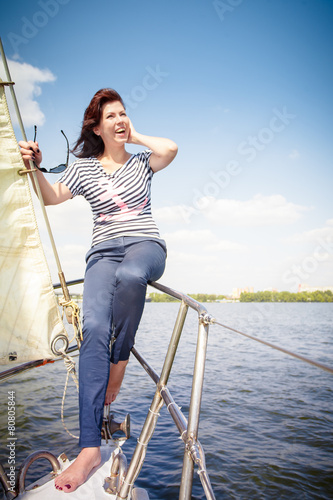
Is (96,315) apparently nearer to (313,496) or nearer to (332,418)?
(313,496)

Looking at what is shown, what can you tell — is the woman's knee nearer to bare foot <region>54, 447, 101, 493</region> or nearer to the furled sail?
the furled sail

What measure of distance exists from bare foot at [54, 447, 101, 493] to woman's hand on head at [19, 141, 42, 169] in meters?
1.60

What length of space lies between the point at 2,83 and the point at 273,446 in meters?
5.54

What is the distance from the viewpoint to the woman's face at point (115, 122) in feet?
8.50

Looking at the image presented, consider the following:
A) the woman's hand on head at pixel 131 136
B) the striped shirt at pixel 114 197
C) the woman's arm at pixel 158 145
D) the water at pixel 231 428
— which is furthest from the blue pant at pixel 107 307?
the water at pixel 231 428

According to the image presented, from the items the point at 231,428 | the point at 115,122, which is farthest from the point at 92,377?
the point at 231,428

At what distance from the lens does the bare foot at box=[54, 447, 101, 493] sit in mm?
1675

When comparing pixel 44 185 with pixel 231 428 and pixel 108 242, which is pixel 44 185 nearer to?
pixel 108 242

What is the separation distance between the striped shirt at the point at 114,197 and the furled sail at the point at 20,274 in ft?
1.95

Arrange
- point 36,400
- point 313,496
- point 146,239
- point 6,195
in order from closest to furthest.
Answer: point 6,195
point 146,239
point 313,496
point 36,400

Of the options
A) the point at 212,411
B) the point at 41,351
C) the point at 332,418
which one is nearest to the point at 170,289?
the point at 41,351

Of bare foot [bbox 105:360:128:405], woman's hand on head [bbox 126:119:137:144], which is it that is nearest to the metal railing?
bare foot [bbox 105:360:128:405]

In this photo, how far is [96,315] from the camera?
6.36ft

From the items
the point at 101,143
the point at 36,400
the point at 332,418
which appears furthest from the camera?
the point at 36,400
